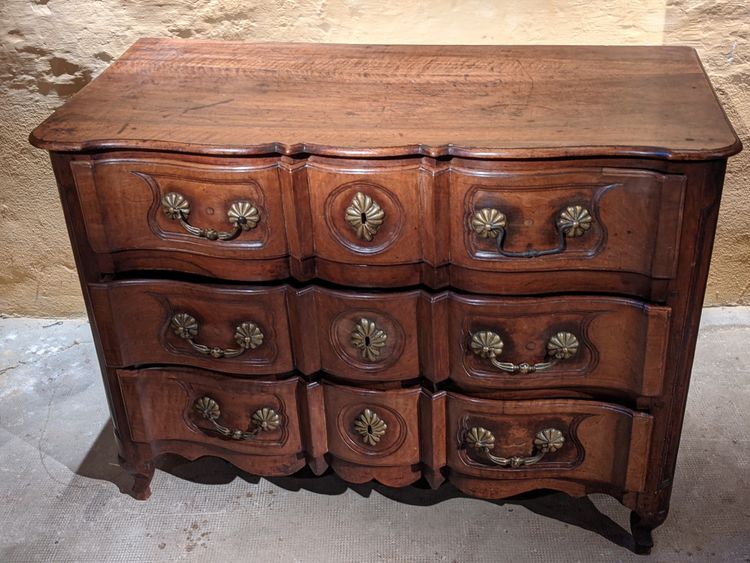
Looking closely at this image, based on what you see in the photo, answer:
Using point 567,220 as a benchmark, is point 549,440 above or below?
below

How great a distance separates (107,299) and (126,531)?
52 centimetres

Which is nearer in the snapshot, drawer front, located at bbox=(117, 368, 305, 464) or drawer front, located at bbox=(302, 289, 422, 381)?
drawer front, located at bbox=(302, 289, 422, 381)

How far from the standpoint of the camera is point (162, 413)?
1.86 meters

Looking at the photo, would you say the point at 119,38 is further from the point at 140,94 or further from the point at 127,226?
the point at 127,226

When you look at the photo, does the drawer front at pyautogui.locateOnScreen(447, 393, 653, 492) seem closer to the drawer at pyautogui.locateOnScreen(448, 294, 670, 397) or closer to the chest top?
the drawer at pyautogui.locateOnScreen(448, 294, 670, 397)

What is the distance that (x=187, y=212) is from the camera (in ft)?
5.27

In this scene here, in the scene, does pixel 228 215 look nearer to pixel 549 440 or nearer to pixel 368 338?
pixel 368 338

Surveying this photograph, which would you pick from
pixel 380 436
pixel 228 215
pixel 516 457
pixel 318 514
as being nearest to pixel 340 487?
pixel 318 514

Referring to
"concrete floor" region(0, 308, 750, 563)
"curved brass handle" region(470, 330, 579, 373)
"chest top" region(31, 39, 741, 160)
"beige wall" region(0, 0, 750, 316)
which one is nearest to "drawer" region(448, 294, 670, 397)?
"curved brass handle" region(470, 330, 579, 373)

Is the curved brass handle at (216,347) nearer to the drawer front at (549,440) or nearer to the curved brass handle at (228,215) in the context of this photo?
the curved brass handle at (228,215)

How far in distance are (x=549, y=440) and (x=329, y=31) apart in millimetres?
1044

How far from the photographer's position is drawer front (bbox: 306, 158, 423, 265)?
152 cm

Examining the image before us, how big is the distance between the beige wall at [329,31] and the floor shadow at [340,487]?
72 cm

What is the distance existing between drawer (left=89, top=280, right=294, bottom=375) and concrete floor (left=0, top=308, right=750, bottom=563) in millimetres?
384
